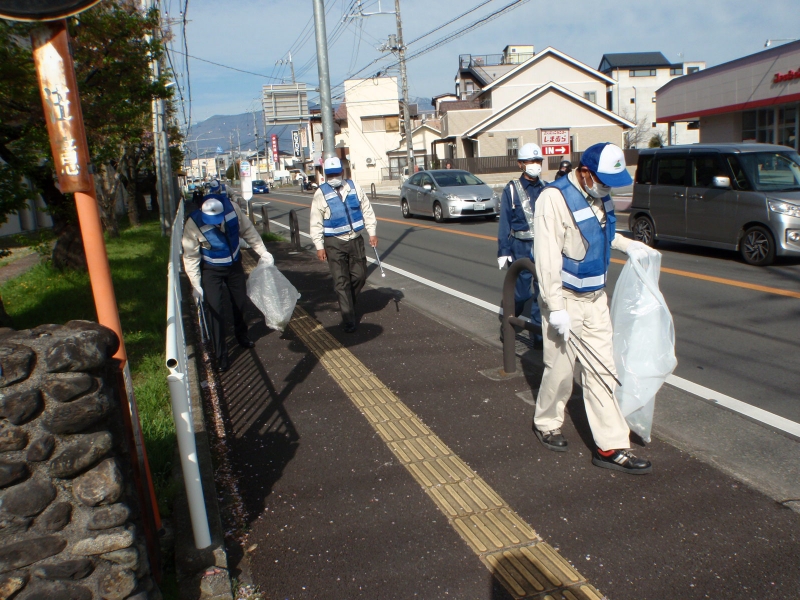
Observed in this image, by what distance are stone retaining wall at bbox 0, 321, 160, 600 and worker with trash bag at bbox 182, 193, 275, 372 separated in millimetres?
4060

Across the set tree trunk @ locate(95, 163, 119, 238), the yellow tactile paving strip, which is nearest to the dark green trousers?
the yellow tactile paving strip

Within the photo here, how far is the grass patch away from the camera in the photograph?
4836 millimetres

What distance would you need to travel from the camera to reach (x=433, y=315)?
8742 mm

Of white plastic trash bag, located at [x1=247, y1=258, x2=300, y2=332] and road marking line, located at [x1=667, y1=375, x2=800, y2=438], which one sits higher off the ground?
white plastic trash bag, located at [x1=247, y1=258, x2=300, y2=332]

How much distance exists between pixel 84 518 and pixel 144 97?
316 inches

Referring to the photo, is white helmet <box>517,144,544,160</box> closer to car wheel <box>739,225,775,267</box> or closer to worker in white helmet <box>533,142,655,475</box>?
worker in white helmet <box>533,142,655,475</box>

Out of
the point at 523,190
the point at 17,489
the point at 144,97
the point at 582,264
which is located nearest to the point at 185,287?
the point at 144,97

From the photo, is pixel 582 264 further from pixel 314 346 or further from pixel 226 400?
pixel 314 346

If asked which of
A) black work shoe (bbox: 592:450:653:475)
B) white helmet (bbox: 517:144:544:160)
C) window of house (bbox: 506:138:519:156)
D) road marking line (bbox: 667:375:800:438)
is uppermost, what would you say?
window of house (bbox: 506:138:519:156)

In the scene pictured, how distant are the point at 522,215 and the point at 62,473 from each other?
514 cm

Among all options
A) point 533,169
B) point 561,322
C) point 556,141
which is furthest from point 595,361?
point 556,141

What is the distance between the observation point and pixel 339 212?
762 centimetres

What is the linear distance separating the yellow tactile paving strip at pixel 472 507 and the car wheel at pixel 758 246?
7.49 metres

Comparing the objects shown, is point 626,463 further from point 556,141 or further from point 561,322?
point 556,141
